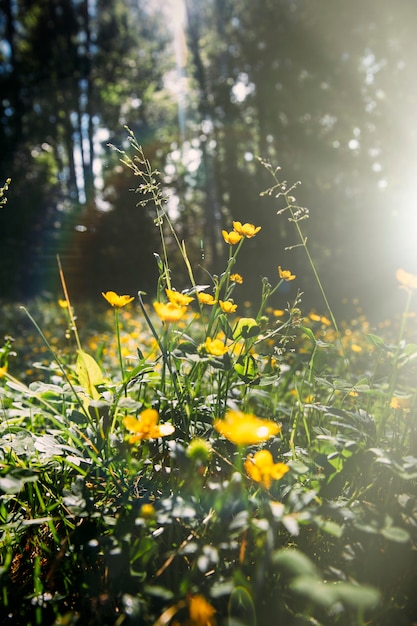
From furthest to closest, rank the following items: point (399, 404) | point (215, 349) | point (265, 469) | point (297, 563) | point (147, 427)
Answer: point (399, 404) < point (215, 349) < point (147, 427) < point (265, 469) < point (297, 563)

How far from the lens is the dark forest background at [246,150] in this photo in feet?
34.7

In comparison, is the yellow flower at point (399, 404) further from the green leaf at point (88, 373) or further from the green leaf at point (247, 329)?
the green leaf at point (88, 373)

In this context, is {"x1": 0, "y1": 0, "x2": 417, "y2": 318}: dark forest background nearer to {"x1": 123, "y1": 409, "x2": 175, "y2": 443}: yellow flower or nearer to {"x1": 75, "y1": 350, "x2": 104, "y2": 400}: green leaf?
{"x1": 75, "y1": 350, "x2": 104, "y2": 400}: green leaf

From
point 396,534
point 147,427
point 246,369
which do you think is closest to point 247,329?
point 246,369

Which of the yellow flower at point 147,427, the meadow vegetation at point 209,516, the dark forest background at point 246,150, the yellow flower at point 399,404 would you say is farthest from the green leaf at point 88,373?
the dark forest background at point 246,150

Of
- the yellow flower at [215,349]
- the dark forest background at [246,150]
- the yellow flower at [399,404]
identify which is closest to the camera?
the yellow flower at [215,349]

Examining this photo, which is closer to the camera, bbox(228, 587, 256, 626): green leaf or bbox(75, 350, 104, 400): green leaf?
bbox(228, 587, 256, 626): green leaf

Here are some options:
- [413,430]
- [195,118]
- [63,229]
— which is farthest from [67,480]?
[195,118]

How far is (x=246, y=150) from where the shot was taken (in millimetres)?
12484

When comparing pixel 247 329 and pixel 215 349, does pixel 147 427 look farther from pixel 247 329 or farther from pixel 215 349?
pixel 247 329

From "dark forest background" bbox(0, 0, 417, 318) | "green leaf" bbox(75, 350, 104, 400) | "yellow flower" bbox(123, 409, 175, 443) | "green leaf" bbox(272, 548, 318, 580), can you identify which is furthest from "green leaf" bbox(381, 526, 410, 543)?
"dark forest background" bbox(0, 0, 417, 318)

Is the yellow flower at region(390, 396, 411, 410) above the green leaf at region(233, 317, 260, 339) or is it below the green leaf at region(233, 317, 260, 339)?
below

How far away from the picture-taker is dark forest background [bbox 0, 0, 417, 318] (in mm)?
10578

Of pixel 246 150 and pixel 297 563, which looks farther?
pixel 246 150
